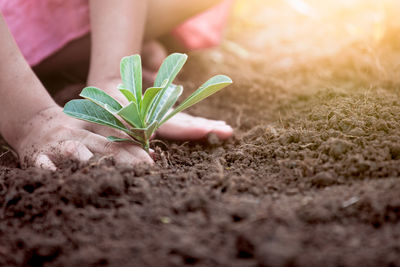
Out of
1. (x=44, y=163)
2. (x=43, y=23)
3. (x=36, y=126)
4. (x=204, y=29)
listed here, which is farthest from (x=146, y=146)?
(x=204, y=29)

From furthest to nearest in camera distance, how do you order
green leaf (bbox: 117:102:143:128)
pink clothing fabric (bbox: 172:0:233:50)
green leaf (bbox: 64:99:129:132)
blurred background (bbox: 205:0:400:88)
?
1. pink clothing fabric (bbox: 172:0:233:50)
2. blurred background (bbox: 205:0:400:88)
3. green leaf (bbox: 64:99:129:132)
4. green leaf (bbox: 117:102:143:128)

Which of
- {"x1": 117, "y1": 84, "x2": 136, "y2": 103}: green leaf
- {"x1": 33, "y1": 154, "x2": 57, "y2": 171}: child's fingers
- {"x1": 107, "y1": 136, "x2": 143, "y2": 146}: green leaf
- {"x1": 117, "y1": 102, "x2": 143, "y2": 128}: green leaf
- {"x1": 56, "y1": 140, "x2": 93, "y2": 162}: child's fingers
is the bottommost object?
{"x1": 33, "y1": 154, "x2": 57, "y2": 171}: child's fingers

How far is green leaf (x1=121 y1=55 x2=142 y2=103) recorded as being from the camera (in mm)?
1400

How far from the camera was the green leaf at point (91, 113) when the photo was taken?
1.36 metres

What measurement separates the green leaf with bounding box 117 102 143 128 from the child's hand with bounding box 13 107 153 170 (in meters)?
0.11

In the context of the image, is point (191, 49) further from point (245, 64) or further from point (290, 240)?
point (290, 240)

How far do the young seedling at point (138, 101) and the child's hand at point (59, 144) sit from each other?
0.17 ft

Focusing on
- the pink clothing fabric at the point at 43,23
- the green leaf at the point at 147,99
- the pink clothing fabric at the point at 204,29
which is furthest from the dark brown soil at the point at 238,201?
the pink clothing fabric at the point at 204,29

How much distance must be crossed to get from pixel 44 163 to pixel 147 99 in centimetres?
42

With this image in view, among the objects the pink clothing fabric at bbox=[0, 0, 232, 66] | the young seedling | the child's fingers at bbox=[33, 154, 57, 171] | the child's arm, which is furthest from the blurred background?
the child's fingers at bbox=[33, 154, 57, 171]

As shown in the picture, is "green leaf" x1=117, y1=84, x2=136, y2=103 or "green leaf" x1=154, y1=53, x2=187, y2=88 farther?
"green leaf" x1=154, y1=53, x2=187, y2=88

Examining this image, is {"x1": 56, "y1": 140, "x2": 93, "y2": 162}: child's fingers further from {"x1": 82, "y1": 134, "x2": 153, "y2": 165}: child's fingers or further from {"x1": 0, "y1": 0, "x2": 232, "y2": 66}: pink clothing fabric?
{"x1": 0, "y1": 0, "x2": 232, "y2": 66}: pink clothing fabric

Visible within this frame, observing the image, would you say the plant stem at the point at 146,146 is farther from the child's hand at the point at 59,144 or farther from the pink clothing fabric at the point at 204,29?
the pink clothing fabric at the point at 204,29

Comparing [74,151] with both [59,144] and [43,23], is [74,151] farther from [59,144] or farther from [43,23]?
[43,23]
